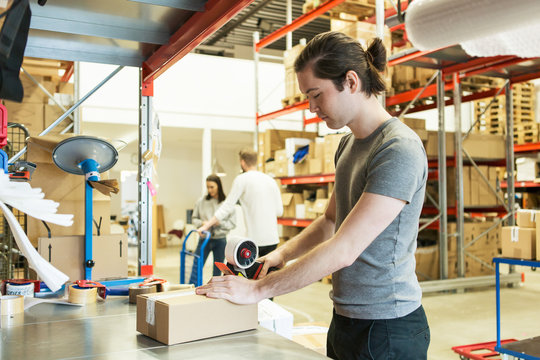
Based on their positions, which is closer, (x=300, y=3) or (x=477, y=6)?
(x=477, y=6)

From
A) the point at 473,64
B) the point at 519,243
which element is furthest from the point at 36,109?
the point at 473,64

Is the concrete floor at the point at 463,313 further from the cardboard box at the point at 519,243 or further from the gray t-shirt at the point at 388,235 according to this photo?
the gray t-shirt at the point at 388,235

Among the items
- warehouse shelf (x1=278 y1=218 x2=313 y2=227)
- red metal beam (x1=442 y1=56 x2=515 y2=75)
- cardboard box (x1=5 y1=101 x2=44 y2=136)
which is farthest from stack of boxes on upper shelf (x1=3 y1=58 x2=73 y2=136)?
red metal beam (x1=442 y1=56 x2=515 y2=75)

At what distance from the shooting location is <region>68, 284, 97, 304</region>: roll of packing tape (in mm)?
1977

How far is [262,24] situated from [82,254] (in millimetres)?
11863

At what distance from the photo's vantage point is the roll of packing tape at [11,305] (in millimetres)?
1776

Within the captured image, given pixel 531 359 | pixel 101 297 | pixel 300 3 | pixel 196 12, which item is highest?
pixel 300 3

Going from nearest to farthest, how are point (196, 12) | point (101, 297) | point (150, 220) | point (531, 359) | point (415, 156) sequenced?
point (415, 156) < point (196, 12) < point (101, 297) < point (150, 220) < point (531, 359)

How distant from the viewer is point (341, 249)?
1.38 meters

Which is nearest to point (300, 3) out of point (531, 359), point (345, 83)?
point (531, 359)

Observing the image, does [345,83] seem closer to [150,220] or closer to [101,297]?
[101,297]

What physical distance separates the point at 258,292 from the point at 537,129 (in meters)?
9.02

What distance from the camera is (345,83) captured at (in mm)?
1529

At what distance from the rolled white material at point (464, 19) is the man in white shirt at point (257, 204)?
2924 millimetres
